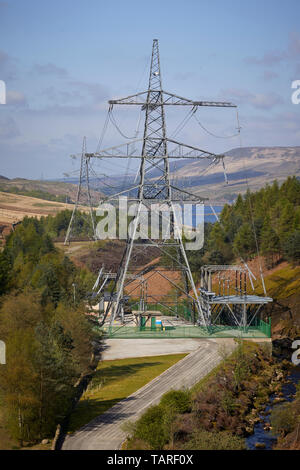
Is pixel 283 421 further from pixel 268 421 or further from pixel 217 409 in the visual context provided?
pixel 217 409

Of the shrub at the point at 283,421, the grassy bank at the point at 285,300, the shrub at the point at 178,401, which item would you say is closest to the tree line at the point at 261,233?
the grassy bank at the point at 285,300

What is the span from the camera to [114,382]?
47219 mm

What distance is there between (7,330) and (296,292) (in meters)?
48.3

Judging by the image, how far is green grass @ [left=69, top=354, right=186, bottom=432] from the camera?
130 feet

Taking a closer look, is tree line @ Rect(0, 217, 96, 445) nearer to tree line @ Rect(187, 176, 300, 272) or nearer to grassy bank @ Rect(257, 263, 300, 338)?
grassy bank @ Rect(257, 263, 300, 338)

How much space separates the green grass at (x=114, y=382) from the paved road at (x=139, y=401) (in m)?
0.69

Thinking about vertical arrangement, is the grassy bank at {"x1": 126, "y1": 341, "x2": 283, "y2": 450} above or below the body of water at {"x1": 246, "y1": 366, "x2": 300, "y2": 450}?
above
